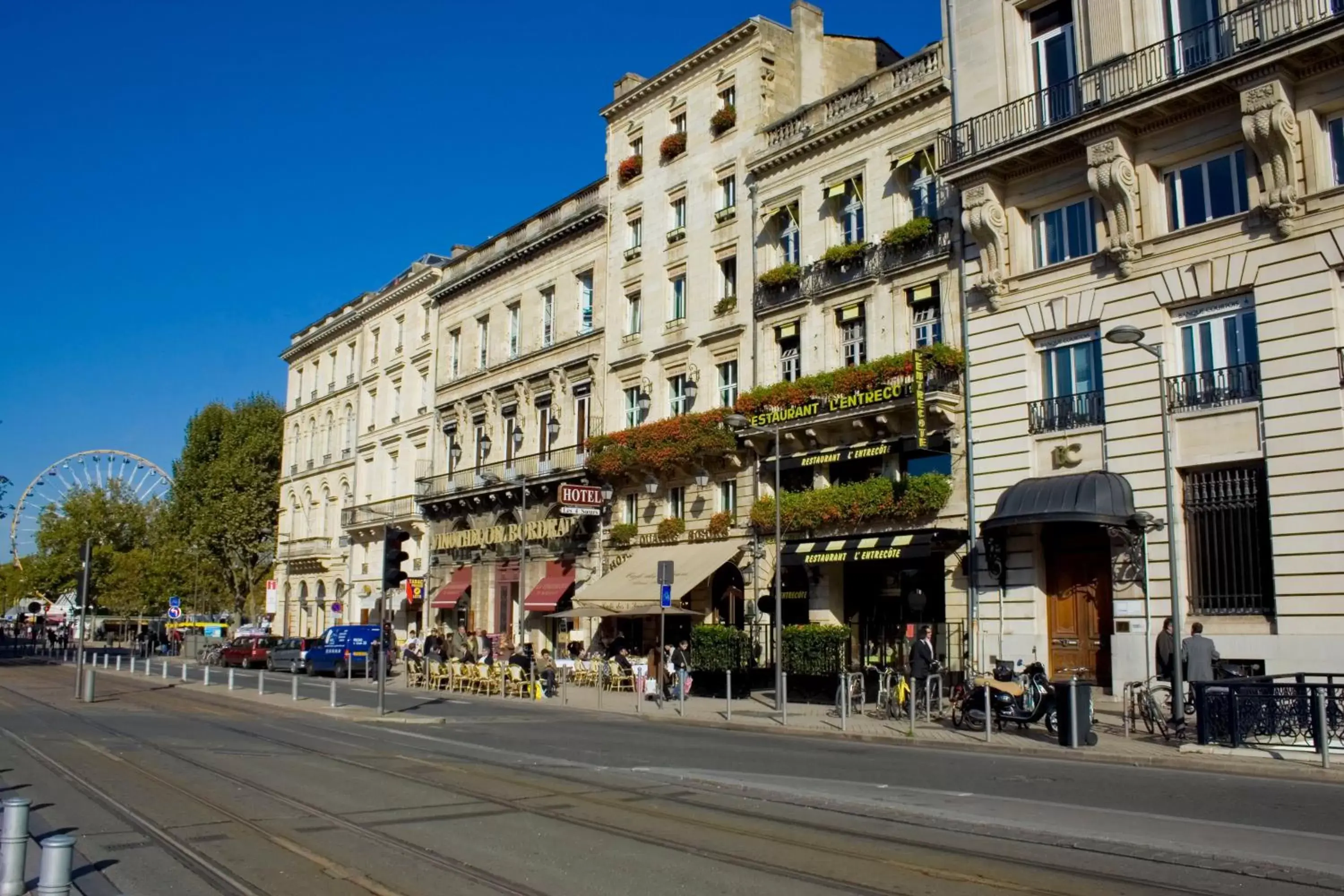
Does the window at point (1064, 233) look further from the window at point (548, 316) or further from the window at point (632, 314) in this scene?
the window at point (548, 316)

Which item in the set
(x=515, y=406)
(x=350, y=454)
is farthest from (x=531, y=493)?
(x=350, y=454)

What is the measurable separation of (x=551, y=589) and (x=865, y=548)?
15.6m

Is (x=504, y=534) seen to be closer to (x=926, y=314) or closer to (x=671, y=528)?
(x=671, y=528)

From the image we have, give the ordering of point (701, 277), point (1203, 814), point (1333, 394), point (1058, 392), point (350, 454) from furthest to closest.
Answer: point (350, 454), point (701, 277), point (1058, 392), point (1333, 394), point (1203, 814)

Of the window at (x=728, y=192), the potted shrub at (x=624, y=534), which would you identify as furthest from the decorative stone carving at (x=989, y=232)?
the potted shrub at (x=624, y=534)

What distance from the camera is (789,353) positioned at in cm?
3275

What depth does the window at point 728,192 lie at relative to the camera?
3569cm

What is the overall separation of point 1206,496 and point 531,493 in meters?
25.9

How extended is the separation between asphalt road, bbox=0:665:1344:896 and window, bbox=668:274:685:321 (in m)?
20.8

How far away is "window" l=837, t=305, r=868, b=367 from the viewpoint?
30359 millimetres

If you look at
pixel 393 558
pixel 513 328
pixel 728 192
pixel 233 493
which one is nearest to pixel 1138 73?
pixel 728 192

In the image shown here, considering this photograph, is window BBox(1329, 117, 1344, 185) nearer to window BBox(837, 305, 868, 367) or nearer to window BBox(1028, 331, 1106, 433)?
window BBox(1028, 331, 1106, 433)

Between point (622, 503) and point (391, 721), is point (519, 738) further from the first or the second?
point (622, 503)

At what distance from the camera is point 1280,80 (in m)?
20.7
